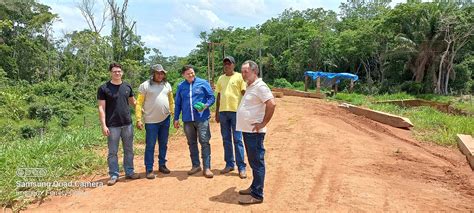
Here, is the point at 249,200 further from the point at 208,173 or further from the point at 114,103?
the point at 114,103

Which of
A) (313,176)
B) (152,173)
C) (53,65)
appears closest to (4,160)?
(152,173)

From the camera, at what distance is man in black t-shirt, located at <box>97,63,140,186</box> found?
188 inches

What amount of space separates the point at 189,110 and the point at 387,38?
97.8 ft

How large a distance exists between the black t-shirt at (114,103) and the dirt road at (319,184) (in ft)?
2.66

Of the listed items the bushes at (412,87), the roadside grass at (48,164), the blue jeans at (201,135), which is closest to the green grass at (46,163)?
the roadside grass at (48,164)

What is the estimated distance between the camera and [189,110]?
499 cm

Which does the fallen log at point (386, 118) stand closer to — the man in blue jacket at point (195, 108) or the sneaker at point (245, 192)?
the man in blue jacket at point (195, 108)

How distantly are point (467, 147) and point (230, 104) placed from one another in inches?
181

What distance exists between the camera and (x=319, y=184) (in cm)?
468

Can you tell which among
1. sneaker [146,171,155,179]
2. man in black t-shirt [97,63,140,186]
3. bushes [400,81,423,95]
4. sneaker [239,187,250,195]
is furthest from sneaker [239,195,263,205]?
bushes [400,81,423,95]

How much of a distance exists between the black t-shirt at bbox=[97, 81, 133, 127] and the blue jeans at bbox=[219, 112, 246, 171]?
1258 millimetres

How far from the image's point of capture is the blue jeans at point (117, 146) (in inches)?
191

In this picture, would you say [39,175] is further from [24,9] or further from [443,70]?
[24,9]

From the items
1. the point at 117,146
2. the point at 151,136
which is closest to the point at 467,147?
the point at 151,136
